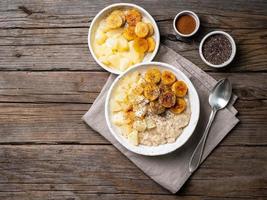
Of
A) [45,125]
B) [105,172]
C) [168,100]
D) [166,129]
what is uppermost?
[168,100]

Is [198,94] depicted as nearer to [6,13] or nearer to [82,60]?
[82,60]

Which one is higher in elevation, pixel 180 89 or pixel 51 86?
pixel 180 89

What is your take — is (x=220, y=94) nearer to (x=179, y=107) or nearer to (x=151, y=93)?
(x=179, y=107)

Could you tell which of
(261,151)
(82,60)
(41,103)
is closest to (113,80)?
(82,60)

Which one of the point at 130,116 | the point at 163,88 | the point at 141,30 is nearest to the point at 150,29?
the point at 141,30

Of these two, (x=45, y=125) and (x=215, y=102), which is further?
(x=45, y=125)

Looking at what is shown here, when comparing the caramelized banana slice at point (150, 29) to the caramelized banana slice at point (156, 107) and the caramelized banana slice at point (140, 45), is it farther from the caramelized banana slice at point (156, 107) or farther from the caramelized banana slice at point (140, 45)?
the caramelized banana slice at point (156, 107)
